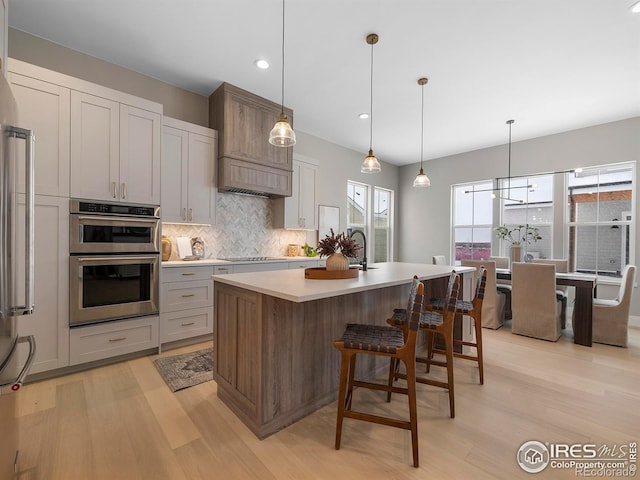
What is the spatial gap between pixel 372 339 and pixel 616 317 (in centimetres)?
358

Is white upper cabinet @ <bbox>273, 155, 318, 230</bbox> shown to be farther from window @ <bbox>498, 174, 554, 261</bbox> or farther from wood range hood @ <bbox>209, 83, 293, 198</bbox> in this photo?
window @ <bbox>498, 174, 554, 261</bbox>

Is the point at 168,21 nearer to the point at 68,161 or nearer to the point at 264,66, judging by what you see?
the point at 264,66

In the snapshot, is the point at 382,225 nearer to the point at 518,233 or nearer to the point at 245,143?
the point at 518,233

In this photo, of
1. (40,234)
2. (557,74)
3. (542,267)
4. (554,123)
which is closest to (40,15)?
(40,234)

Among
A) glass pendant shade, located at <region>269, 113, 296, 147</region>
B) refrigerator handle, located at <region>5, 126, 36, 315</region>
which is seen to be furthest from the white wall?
refrigerator handle, located at <region>5, 126, 36, 315</region>

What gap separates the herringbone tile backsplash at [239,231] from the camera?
3812 mm

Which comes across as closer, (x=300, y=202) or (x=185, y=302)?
(x=185, y=302)

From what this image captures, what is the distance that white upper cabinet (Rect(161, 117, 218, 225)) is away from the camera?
10.7 ft

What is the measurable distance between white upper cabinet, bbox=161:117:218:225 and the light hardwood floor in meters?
1.72

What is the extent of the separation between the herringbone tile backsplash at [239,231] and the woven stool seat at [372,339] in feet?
8.74

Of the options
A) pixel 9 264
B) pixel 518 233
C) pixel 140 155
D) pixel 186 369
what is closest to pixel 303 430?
pixel 186 369

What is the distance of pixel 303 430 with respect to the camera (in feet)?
5.98

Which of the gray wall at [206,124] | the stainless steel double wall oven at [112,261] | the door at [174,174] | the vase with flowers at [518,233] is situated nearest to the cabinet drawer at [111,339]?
the stainless steel double wall oven at [112,261]

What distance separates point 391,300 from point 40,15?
13.0 feet
